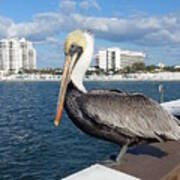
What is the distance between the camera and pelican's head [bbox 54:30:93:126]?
10.5 ft

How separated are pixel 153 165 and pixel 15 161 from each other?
7770 millimetres

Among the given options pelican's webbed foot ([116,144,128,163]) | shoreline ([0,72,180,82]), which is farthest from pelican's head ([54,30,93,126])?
shoreline ([0,72,180,82])

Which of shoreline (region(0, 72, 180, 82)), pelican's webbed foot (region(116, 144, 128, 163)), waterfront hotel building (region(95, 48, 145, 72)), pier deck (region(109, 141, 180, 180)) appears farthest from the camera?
waterfront hotel building (region(95, 48, 145, 72))

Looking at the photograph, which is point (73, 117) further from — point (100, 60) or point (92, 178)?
point (100, 60)

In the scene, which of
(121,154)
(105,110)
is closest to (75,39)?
(105,110)

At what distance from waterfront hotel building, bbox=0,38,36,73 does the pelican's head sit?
15419 cm

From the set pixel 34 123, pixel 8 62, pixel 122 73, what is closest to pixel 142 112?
pixel 34 123

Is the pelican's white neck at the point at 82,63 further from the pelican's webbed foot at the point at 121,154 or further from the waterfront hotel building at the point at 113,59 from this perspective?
the waterfront hotel building at the point at 113,59

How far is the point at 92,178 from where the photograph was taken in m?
2.52

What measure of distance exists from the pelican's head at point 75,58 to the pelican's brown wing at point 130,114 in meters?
0.20

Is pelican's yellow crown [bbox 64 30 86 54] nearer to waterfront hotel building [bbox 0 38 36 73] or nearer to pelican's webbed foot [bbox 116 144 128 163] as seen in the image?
pelican's webbed foot [bbox 116 144 128 163]

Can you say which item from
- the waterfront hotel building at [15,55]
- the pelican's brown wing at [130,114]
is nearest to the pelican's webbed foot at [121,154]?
the pelican's brown wing at [130,114]

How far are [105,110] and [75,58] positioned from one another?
1.89 feet

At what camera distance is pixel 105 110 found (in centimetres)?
328
